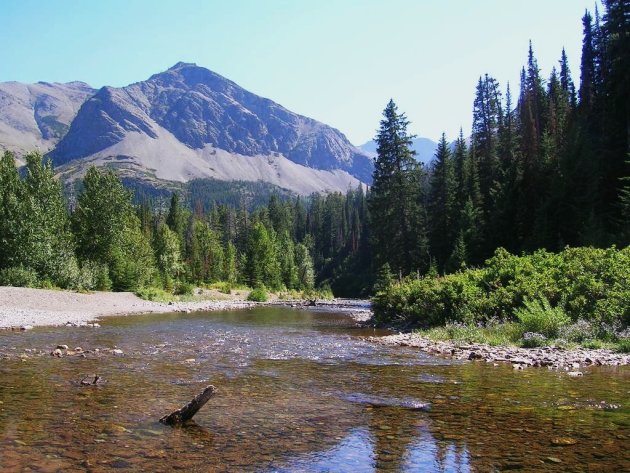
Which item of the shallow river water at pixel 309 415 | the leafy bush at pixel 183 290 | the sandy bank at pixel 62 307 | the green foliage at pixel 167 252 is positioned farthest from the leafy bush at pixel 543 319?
the green foliage at pixel 167 252

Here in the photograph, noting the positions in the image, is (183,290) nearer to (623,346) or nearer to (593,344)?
(593,344)

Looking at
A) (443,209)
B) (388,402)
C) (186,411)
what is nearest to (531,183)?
(443,209)

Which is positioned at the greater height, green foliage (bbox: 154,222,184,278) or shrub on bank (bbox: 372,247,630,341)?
Answer: green foliage (bbox: 154,222,184,278)

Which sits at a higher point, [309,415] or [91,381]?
[91,381]

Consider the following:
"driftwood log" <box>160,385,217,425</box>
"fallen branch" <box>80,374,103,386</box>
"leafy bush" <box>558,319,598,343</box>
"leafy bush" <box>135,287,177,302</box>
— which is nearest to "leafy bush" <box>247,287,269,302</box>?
"leafy bush" <box>135,287,177,302</box>

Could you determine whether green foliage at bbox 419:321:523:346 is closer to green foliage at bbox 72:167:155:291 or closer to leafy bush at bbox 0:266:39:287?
leafy bush at bbox 0:266:39:287

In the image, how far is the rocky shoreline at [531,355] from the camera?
547 inches

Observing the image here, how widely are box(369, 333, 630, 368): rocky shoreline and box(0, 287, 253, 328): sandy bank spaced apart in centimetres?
1980

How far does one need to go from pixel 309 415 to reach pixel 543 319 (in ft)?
39.2

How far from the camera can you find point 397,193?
51.5 meters

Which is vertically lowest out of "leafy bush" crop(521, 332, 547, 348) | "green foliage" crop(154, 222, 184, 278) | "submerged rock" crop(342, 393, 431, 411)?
"submerged rock" crop(342, 393, 431, 411)

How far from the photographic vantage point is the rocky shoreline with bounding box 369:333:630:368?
1389 cm

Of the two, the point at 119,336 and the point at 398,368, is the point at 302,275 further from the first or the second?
the point at 398,368

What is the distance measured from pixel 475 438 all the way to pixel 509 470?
4.59 feet
